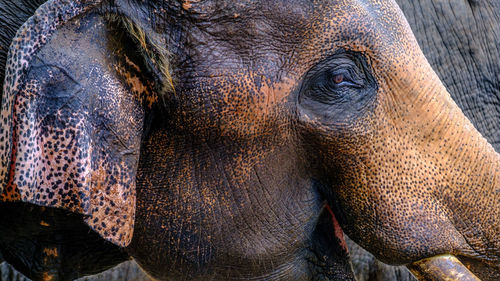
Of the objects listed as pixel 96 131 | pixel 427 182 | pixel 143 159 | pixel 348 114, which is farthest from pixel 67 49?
pixel 427 182

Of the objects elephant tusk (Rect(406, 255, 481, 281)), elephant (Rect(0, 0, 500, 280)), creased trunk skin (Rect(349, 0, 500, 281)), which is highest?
elephant (Rect(0, 0, 500, 280))

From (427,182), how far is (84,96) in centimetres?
79

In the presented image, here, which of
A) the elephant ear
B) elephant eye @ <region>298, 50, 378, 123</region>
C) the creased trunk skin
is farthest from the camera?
the creased trunk skin

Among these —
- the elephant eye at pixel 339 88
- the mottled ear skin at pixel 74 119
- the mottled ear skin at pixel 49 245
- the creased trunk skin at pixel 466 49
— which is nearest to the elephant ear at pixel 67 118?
the mottled ear skin at pixel 74 119

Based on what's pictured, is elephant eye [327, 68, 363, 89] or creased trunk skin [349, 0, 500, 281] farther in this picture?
creased trunk skin [349, 0, 500, 281]

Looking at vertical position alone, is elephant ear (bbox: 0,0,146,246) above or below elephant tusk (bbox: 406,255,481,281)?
above

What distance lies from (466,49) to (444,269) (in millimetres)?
1850

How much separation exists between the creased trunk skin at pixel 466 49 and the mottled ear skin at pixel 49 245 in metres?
1.90

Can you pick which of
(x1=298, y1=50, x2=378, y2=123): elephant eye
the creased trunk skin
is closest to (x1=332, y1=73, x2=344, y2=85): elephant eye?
(x1=298, y1=50, x2=378, y2=123): elephant eye

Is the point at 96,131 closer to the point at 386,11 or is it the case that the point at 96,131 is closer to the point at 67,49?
the point at 67,49

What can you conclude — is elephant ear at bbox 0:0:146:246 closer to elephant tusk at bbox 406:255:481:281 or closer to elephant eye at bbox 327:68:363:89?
elephant eye at bbox 327:68:363:89

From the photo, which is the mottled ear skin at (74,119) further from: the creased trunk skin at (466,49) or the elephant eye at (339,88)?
the creased trunk skin at (466,49)

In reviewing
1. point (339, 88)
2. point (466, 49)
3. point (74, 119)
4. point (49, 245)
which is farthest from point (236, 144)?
point (466, 49)

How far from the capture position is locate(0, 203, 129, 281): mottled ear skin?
63.2 inches
